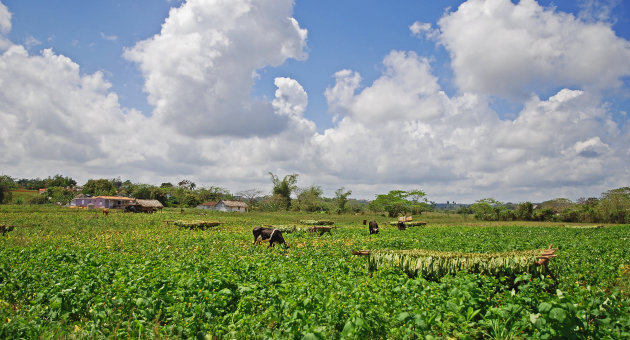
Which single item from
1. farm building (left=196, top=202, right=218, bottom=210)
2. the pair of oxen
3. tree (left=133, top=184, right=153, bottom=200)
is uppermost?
tree (left=133, top=184, right=153, bottom=200)

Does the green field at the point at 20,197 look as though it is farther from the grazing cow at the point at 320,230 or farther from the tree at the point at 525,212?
the tree at the point at 525,212

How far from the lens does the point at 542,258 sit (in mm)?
8133

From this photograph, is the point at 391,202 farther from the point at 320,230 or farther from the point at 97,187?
the point at 97,187

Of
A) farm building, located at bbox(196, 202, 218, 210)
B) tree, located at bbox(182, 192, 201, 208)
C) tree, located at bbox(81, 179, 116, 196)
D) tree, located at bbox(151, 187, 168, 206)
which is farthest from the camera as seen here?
farm building, located at bbox(196, 202, 218, 210)

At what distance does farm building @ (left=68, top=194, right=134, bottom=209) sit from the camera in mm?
75069

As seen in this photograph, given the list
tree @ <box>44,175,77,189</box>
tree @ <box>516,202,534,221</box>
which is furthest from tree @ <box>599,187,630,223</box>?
tree @ <box>44,175,77,189</box>

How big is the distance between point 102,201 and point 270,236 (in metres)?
73.4

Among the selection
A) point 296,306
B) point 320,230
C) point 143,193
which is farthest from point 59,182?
point 296,306

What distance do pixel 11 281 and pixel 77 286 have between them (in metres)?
2.59

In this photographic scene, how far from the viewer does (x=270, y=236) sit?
17.0 m

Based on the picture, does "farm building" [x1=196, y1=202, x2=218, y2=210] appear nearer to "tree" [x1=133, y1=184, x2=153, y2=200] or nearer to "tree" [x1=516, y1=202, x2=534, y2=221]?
"tree" [x1=133, y1=184, x2=153, y2=200]

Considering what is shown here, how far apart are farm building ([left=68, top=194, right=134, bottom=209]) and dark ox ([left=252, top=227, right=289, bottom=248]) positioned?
67.4 metres

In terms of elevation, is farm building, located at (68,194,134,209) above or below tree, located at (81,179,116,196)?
below

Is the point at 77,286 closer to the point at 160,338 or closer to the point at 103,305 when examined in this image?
the point at 103,305
